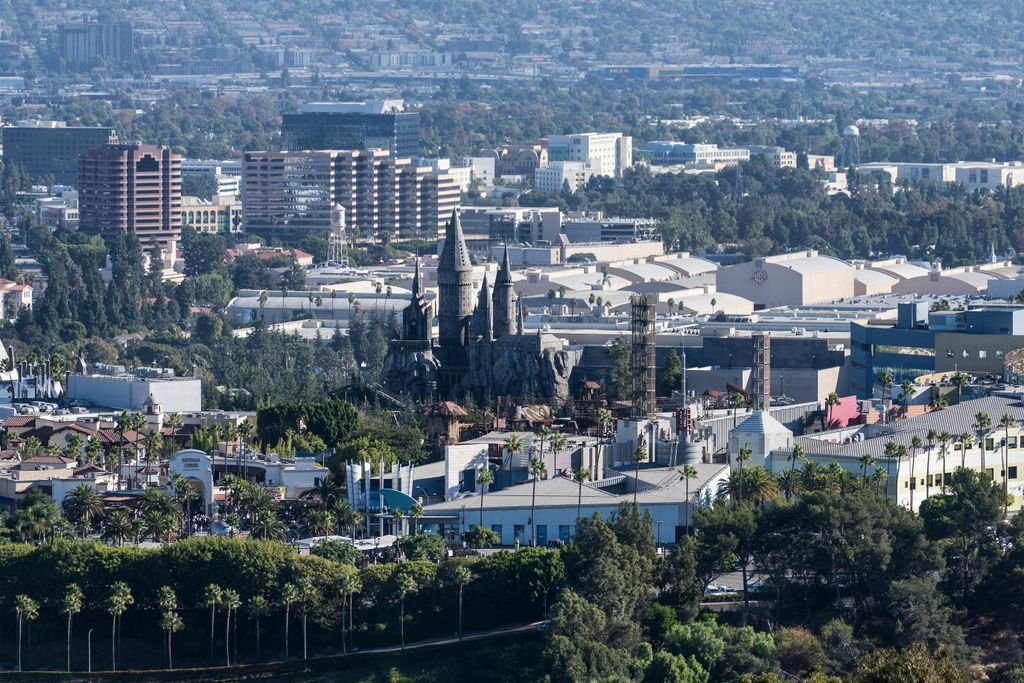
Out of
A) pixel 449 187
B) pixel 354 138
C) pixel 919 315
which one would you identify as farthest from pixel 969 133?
pixel 919 315

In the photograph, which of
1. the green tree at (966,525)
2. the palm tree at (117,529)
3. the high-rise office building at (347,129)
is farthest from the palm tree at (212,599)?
the high-rise office building at (347,129)

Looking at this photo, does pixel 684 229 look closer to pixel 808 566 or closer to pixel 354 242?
pixel 354 242

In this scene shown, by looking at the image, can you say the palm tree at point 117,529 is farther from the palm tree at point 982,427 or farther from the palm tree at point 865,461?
the palm tree at point 982,427

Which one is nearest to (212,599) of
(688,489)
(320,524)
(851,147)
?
(320,524)

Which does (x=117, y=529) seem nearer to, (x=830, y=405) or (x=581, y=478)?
(x=581, y=478)

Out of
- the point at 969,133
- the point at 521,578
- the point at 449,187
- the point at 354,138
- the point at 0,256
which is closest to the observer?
the point at 521,578

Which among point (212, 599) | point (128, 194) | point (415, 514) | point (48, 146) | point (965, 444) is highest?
point (965, 444)

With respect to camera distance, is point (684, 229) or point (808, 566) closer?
point (808, 566)
